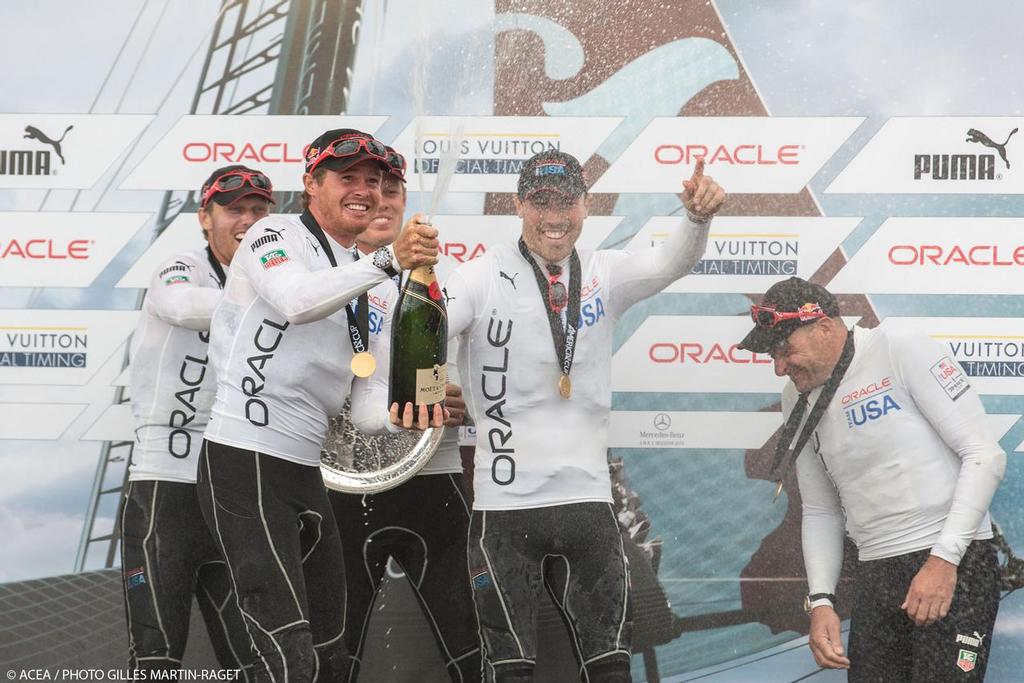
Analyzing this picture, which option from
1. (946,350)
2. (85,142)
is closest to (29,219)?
(85,142)

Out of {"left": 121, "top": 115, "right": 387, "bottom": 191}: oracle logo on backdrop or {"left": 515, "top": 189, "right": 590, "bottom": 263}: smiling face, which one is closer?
{"left": 515, "top": 189, "right": 590, "bottom": 263}: smiling face

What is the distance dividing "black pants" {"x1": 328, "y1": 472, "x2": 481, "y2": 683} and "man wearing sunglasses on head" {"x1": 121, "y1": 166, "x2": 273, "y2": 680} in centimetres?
41

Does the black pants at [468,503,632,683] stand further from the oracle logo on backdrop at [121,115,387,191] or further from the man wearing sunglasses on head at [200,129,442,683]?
the oracle logo on backdrop at [121,115,387,191]

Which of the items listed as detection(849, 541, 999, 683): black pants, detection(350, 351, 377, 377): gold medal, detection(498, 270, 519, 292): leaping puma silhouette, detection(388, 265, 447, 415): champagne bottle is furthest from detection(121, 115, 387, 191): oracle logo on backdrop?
detection(849, 541, 999, 683): black pants

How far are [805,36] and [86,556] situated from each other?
3.26 meters

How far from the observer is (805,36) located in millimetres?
4391

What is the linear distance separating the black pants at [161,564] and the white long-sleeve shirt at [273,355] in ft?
2.76

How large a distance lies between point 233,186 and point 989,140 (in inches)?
104

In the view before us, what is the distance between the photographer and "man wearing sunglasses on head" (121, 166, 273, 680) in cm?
362

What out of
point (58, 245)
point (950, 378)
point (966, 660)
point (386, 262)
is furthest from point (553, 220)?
point (58, 245)

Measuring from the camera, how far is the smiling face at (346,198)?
3039mm

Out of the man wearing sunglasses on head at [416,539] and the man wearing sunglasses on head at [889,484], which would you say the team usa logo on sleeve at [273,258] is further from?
the man wearing sunglasses on head at [889,484]

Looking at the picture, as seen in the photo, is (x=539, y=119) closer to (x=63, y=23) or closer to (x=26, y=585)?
(x=63, y=23)

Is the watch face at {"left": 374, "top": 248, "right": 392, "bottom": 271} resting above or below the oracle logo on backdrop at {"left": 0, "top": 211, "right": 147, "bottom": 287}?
below
